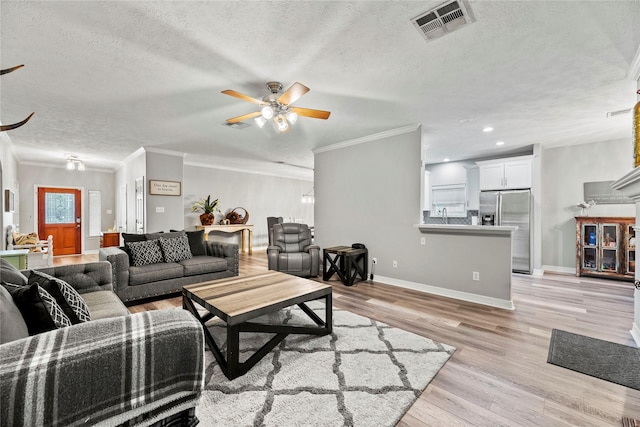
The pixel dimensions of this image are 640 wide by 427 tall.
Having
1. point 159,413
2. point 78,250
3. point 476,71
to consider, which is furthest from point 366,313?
point 78,250

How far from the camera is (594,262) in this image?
16.0 feet

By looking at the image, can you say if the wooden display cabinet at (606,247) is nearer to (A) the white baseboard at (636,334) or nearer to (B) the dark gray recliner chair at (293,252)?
(A) the white baseboard at (636,334)

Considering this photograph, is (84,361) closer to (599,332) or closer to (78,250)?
(599,332)

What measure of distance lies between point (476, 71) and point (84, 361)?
3.26 m

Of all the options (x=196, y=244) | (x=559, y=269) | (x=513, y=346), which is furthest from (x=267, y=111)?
(x=559, y=269)

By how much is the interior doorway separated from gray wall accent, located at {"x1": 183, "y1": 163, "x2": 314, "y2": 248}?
10.9 ft

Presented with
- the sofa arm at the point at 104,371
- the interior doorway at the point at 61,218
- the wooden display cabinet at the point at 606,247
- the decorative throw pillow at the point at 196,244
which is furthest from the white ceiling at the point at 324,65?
the interior doorway at the point at 61,218

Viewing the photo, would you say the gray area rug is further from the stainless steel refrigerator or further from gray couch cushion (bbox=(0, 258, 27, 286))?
gray couch cushion (bbox=(0, 258, 27, 286))

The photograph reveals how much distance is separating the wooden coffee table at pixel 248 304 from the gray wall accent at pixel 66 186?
7.53 meters

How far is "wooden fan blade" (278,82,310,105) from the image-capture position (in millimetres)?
2250

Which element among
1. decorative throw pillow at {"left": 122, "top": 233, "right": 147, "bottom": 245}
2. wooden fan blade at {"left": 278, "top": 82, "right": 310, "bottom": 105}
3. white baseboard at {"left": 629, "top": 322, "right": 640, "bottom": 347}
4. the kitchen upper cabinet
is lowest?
white baseboard at {"left": 629, "top": 322, "right": 640, "bottom": 347}

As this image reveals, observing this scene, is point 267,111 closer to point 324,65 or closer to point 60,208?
point 324,65

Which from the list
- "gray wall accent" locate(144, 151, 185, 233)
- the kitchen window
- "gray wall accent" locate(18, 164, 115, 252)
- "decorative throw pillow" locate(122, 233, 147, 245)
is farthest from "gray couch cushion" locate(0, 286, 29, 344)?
"gray wall accent" locate(18, 164, 115, 252)

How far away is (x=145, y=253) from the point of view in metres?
3.62
